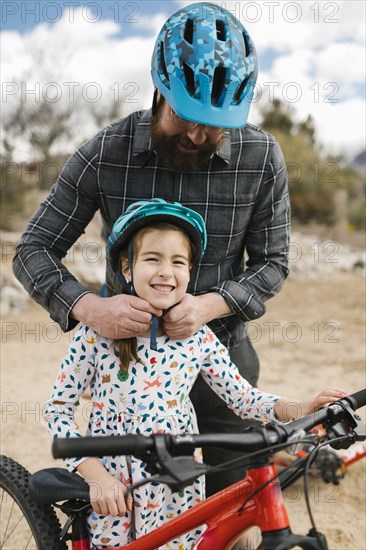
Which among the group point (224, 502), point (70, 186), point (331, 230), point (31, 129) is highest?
point (31, 129)

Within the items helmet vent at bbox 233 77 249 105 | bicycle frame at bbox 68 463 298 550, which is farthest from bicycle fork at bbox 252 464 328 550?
helmet vent at bbox 233 77 249 105

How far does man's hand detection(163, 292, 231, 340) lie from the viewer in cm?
202

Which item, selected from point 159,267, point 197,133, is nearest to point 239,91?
point 197,133

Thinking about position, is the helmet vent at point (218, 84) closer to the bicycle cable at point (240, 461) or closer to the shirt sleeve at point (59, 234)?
the shirt sleeve at point (59, 234)

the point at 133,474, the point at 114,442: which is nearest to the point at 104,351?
the point at 133,474

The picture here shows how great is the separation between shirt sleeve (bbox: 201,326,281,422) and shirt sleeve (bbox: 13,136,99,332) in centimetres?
49

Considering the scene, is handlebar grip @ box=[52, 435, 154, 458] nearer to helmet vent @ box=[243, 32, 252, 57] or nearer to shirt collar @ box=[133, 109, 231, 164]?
shirt collar @ box=[133, 109, 231, 164]

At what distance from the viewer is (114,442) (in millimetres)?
1279

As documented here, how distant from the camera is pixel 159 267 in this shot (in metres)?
1.97

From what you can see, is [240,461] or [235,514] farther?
[235,514]

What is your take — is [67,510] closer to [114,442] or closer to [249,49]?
[114,442]

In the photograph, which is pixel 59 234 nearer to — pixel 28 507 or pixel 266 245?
pixel 266 245

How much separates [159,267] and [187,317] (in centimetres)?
20

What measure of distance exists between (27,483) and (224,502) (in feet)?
2.88
